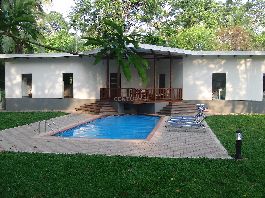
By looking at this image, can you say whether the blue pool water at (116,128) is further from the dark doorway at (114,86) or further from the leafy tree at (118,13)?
the leafy tree at (118,13)

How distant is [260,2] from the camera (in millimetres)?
57406

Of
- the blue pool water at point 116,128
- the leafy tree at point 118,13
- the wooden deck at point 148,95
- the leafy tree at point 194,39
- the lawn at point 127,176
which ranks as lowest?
the blue pool water at point 116,128

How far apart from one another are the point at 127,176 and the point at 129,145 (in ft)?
11.7

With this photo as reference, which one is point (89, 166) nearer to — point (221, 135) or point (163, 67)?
point (221, 135)

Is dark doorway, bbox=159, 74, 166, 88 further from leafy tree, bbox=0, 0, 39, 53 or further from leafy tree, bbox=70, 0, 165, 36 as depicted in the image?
leafy tree, bbox=0, 0, 39, 53

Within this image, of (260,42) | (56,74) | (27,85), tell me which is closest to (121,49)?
(56,74)

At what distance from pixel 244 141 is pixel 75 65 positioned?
1462 cm

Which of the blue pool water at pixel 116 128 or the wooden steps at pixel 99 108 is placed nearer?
the blue pool water at pixel 116 128

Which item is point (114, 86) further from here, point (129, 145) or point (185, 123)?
point (129, 145)

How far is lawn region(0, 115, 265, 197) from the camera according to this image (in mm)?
6070

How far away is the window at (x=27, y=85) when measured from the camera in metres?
24.6

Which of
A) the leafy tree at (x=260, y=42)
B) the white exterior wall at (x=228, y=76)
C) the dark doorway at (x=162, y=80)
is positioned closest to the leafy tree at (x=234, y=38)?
the leafy tree at (x=260, y=42)

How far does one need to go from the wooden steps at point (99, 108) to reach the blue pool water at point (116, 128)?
103cm

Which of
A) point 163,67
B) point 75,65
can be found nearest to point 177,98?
point 163,67
